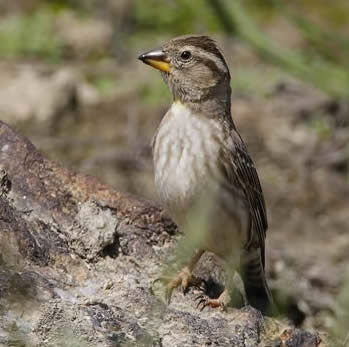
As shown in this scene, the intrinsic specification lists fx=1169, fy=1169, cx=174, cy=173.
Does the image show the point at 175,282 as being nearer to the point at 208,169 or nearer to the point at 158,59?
the point at 208,169

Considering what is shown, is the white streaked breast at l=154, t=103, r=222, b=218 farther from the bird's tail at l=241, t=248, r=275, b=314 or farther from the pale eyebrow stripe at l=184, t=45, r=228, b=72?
the bird's tail at l=241, t=248, r=275, b=314

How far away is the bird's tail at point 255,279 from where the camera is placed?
6.44m

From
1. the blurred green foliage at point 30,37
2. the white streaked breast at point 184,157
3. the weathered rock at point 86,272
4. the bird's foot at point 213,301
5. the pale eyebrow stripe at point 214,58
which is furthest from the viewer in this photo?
the blurred green foliage at point 30,37

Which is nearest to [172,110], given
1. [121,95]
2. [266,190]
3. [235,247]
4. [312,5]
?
[235,247]

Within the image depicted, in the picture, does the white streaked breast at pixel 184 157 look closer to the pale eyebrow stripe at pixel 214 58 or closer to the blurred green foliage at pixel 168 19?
the pale eyebrow stripe at pixel 214 58

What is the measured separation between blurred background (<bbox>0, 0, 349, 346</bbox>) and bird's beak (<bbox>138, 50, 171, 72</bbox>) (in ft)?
7.79

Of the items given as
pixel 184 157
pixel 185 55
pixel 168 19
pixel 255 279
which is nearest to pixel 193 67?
pixel 185 55

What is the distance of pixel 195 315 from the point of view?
5.58m

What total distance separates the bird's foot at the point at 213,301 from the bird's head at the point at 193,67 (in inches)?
54.0

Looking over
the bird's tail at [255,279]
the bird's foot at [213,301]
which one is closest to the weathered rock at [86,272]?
the bird's foot at [213,301]

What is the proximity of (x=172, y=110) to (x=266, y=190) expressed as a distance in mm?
4236

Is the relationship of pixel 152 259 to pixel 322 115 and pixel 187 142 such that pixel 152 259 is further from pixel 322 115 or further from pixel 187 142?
pixel 322 115

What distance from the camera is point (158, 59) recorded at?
6809 mm

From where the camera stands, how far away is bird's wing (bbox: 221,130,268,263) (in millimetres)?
6508
